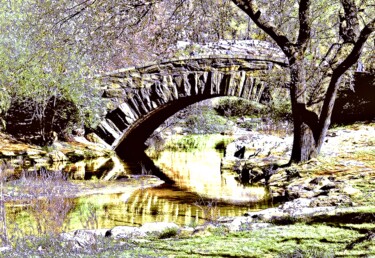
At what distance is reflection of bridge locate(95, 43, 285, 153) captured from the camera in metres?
14.0

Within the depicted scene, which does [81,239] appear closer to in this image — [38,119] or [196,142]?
[38,119]

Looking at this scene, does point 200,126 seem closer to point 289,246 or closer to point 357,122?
point 357,122

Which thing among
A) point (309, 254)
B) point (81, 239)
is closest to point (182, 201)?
point (81, 239)

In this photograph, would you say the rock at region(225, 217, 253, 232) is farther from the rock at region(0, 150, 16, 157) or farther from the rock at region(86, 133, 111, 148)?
the rock at region(86, 133, 111, 148)

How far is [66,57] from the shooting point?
12906 mm

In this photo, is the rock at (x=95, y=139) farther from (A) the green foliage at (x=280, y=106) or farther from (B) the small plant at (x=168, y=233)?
(B) the small plant at (x=168, y=233)

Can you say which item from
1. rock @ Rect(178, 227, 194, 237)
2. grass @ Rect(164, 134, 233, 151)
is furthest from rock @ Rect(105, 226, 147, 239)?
grass @ Rect(164, 134, 233, 151)

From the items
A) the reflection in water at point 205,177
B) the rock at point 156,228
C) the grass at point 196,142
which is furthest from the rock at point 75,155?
the rock at point 156,228

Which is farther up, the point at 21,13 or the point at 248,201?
the point at 21,13

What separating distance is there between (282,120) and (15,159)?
8.44 m

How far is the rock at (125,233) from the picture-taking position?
16.2 ft

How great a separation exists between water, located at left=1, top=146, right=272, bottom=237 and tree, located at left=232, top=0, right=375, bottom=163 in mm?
1334

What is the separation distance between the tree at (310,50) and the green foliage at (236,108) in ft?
45.4

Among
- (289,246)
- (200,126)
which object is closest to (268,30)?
(289,246)
